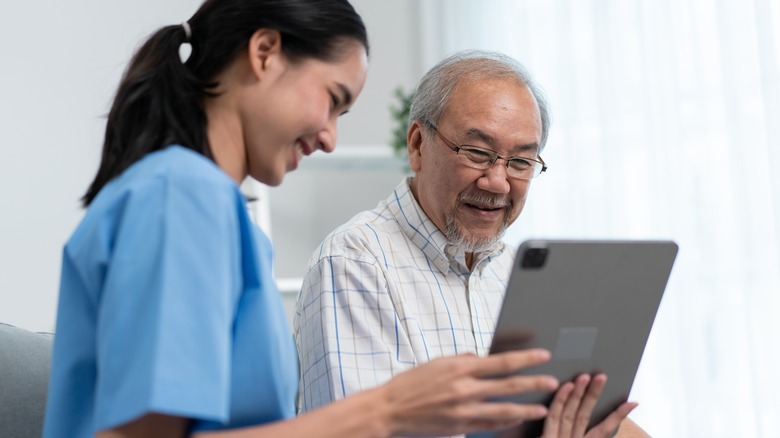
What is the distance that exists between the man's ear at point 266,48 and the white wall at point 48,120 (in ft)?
6.63

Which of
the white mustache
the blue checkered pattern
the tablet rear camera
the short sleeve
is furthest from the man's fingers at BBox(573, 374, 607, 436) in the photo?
the white mustache

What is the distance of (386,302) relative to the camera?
1.68m

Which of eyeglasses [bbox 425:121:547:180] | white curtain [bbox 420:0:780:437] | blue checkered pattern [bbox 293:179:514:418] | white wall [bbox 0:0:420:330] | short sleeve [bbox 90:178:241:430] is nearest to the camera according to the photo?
short sleeve [bbox 90:178:241:430]

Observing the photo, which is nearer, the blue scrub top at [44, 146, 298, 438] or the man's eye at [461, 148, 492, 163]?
the blue scrub top at [44, 146, 298, 438]

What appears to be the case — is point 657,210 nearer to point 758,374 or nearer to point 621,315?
point 758,374

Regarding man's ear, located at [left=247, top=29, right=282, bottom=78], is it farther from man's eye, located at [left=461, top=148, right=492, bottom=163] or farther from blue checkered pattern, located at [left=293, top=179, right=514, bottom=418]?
man's eye, located at [left=461, top=148, right=492, bottom=163]

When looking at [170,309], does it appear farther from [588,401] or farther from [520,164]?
[520,164]

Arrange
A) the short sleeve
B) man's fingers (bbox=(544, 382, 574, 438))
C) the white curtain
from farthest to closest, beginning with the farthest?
1. the white curtain
2. man's fingers (bbox=(544, 382, 574, 438))
3. the short sleeve

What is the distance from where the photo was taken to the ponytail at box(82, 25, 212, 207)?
1.09m

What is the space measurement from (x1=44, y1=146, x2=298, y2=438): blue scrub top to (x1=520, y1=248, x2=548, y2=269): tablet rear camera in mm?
308

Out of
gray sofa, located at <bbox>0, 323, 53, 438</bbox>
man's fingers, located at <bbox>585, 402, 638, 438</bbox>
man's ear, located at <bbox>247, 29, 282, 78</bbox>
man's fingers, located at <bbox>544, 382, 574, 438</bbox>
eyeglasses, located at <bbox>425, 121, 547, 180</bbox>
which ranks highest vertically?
man's ear, located at <bbox>247, 29, 282, 78</bbox>

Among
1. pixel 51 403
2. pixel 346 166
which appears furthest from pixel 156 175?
pixel 346 166

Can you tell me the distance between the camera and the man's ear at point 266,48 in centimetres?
110

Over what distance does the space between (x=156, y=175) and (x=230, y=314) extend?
0.53 feet
